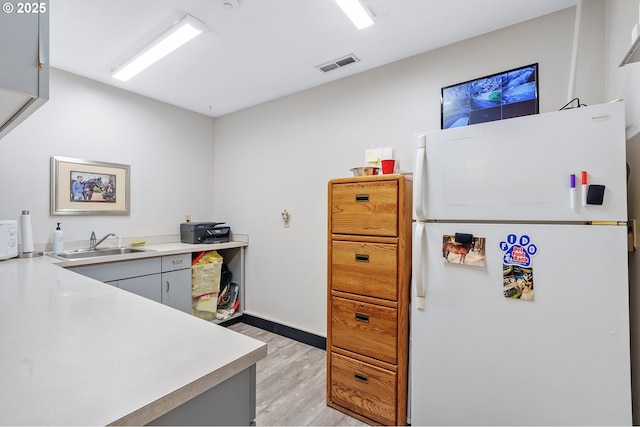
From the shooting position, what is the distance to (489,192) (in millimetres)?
1491

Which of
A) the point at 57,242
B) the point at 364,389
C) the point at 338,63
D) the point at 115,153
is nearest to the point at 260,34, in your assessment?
the point at 338,63

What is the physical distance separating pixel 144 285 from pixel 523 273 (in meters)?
2.83

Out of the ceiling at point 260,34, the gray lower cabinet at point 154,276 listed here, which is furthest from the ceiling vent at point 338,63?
the gray lower cabinet at point 154,276

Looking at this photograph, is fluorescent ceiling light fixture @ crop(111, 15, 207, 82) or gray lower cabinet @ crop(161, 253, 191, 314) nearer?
fluorescent ceiling light fixture @ crop(111, 15, 207, 82)

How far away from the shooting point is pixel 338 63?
2.49 m

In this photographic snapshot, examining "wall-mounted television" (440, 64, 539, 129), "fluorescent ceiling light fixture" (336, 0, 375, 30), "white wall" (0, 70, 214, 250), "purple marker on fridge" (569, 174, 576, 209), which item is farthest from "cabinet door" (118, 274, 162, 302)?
"purple marker on fridge" (569, 174, 576, 209)

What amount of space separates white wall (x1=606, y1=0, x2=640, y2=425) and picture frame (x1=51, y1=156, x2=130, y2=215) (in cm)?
387

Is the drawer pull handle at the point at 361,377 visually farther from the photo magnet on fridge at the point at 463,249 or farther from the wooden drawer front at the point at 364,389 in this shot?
the photo magnet on fridge at the point at 463,249

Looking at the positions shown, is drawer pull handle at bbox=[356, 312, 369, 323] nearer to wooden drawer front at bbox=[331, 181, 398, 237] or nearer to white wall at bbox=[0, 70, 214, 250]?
wooden drawer front at bbox=[331, 181, 398, 237]

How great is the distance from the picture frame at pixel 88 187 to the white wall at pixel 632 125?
3869mm

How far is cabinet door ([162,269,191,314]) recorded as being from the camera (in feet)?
8.96

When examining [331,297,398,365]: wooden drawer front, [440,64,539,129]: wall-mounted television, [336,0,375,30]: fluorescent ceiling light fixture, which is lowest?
[331,297,398,365]: wooden drawer front

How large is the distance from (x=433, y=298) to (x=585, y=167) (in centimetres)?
94

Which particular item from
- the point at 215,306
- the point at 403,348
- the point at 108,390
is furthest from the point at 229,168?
the point at 108,390
